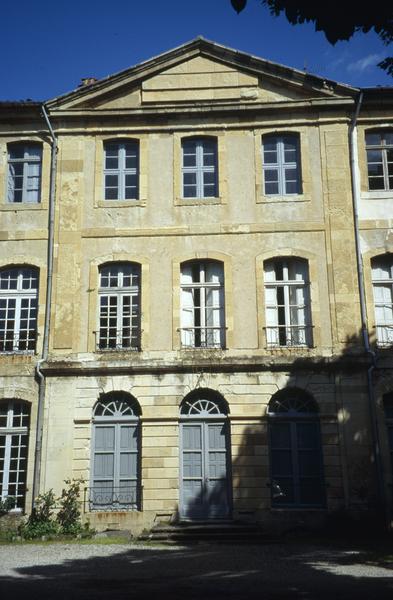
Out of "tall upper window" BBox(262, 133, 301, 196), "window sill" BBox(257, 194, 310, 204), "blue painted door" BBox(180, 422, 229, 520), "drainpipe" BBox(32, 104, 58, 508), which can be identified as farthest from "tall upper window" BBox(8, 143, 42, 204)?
"blue painted door" BBox(180, 422, 229, 520)

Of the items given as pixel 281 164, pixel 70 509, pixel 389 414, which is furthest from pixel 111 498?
pixel 281 164

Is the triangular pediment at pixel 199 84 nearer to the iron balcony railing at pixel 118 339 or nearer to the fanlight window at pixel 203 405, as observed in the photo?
the iron balcony railing at pixel 118 339

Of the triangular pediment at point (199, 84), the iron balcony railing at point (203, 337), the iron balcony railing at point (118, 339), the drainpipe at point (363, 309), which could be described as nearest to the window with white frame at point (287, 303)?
the iron balcony railing at point (203, 337)

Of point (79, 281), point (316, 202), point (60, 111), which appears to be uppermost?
point (60, 111)

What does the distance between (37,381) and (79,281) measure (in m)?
2.49

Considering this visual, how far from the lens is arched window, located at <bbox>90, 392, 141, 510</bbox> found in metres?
14.6

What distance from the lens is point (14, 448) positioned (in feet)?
49.3

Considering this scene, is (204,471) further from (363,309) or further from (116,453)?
(363,309)

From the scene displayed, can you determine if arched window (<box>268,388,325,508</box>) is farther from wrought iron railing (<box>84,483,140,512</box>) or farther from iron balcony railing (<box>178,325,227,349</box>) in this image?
wrought iron railing (<box>84,483,140,512</box>)

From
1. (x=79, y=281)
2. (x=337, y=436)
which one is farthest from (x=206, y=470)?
(x=79, y=281)

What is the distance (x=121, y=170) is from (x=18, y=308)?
165 inches

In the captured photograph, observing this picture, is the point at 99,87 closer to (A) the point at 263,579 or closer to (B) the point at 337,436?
(B) the point at 337,436

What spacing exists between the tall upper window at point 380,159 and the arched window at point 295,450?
18.0 feet

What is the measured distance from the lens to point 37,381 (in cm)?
1519
